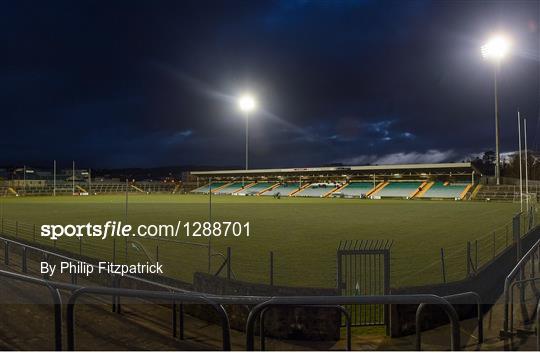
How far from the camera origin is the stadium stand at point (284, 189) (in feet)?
272

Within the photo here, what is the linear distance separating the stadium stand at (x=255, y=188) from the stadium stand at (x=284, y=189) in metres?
2.37

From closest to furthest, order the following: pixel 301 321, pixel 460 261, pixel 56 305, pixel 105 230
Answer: pixel 56 305, pixel 301 321, pixel 460 261, pixel 105 230

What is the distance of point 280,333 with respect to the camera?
7.05 m

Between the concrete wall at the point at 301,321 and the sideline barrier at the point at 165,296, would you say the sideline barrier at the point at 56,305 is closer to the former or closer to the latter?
the sideline barrier at the point at 165,296

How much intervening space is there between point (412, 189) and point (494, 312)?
65.8 meters

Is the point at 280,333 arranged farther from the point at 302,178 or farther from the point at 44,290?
the point at 302,178

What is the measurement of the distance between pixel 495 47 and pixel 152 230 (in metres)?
51.7

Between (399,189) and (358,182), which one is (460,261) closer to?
(399,189)

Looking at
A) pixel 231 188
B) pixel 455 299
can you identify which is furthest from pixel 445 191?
pixel 455 299

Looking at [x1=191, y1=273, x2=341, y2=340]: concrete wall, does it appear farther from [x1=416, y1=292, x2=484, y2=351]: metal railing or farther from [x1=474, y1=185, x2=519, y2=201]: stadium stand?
[x1=474, y1=185, x2=519, y2=201]: stadium stand

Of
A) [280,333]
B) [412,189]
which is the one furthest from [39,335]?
[412,189]

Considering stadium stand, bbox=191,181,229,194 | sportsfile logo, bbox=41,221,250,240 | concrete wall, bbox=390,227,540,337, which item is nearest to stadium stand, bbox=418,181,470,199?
sportsfile logo, bbox=41,221,250,240

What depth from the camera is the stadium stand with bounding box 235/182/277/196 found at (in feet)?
279

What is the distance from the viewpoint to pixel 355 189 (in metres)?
77.9
